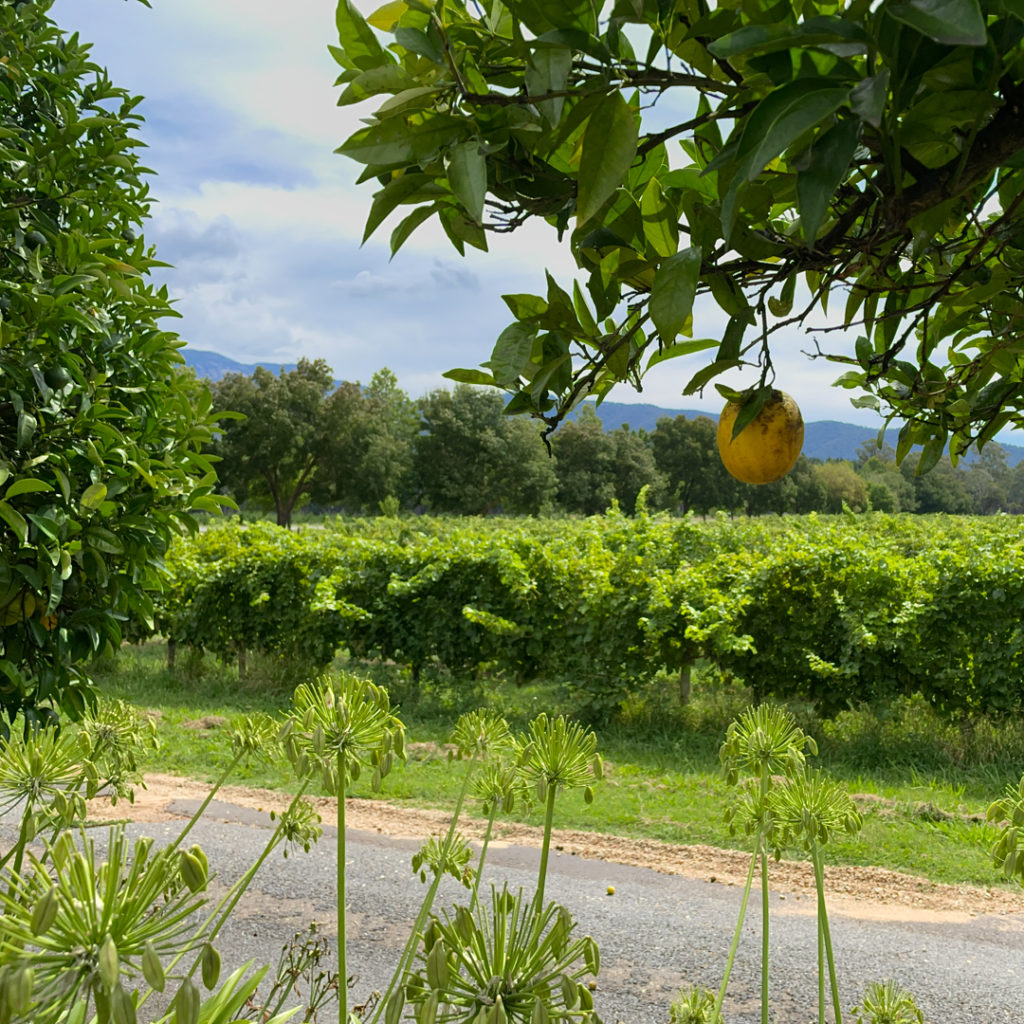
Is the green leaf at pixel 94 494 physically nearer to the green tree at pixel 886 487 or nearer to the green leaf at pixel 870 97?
the green leaf at pixel 870 97

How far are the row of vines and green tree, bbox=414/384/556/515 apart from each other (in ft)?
120

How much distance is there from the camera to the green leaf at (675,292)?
2.53 feet

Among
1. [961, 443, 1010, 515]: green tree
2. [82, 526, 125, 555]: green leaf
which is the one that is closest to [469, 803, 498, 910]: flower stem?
[82, 526, 125, 555]: green leaf

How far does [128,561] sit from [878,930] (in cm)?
407

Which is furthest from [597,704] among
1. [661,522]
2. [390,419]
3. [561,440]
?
[561,440]

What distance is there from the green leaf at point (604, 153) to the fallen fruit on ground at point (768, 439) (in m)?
0.74

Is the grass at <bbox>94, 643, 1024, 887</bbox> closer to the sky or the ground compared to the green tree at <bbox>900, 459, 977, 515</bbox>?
closer to the ground

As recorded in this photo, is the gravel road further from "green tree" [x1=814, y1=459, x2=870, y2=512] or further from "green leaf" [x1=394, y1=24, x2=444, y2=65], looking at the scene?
"green tree" [x1=814, y1=459, x2=870, y2=512]

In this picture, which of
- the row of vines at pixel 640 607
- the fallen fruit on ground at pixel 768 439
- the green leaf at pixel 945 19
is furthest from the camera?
the row of vines at pixel 640 607

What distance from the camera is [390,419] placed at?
50.6 m

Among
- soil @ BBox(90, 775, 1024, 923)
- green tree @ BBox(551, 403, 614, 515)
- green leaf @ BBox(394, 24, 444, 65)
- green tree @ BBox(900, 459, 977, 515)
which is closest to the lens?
green leaf @ BBox(394, 24, 444, 65)

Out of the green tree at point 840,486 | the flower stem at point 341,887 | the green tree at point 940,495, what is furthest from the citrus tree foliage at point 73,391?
the green tree at point 940,495

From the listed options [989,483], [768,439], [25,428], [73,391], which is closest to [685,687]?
[73,391]

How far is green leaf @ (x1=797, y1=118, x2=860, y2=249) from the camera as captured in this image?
23.1 inches
